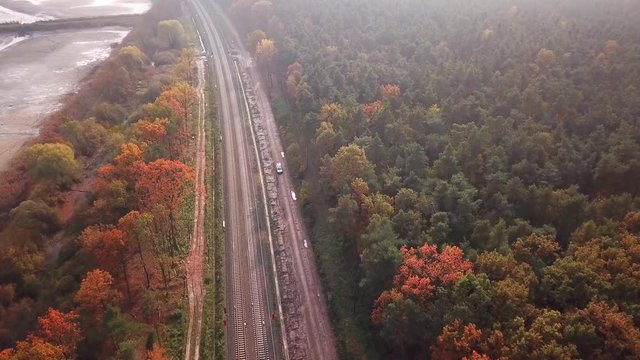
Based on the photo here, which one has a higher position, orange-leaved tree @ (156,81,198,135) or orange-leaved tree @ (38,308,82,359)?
orange-leaved tree @ (156,81,198,135)

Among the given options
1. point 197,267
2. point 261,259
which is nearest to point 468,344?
point 261,259

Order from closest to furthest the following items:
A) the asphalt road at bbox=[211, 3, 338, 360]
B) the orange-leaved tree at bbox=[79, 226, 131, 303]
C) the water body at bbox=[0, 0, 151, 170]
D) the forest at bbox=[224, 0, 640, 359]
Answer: the forest at bbox=[224, 0, 640, 359] < the asphalt road at bbox=[211, 3, 338, 360] < the orange-leaved tree at bbox=[79, 226, 131, 303] < the water body at bbox=[0, 0, 151, 170]

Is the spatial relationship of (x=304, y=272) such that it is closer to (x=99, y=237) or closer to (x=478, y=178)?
(x=99, y=237)

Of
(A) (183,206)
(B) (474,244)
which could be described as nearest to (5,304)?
(A) (183,206)

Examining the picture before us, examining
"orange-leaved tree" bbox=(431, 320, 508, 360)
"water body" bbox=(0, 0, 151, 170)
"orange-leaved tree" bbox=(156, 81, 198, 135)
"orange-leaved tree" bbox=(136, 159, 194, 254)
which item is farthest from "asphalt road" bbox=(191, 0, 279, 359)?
"water body" bbox=(0, 0, 151, 170)

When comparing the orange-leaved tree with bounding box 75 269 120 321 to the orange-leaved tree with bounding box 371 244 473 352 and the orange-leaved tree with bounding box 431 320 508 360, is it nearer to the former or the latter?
the orange-leaved tree with bounding box 371 244 473 352

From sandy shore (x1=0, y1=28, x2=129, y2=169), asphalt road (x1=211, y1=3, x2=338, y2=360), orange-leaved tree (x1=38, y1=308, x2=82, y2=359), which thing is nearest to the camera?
orange-leaved tree (x1=38, y1=308, x2=82, y2=359)

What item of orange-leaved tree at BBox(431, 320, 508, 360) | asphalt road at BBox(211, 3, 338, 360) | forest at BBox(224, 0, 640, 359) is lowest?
asphalt road at BBox(211, 3, 338, 360)
